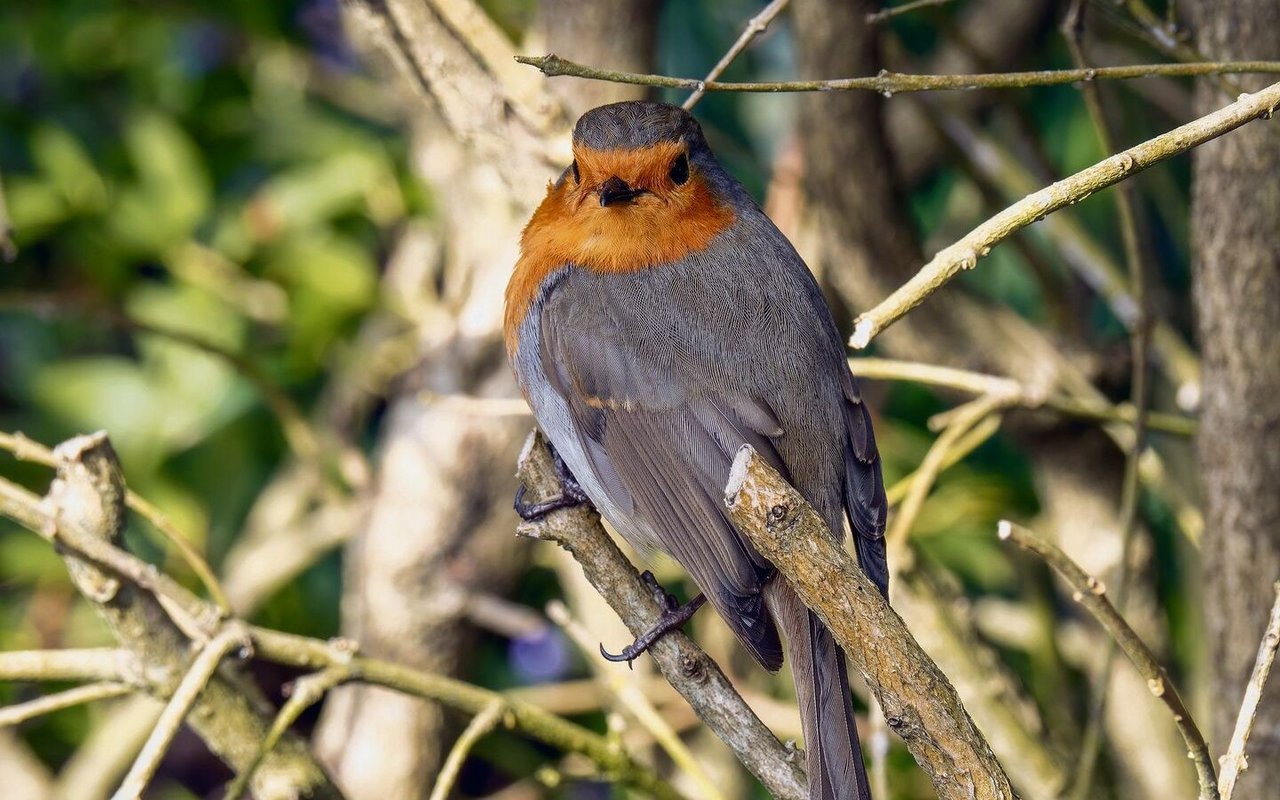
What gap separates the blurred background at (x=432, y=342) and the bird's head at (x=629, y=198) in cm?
59

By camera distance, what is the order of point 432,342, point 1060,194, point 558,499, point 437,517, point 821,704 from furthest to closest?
1. point 432,342
2. point 437,517
3. point 558,499
4. point 821,704
5. point 1060,194

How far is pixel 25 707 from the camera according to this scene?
6.71 ft

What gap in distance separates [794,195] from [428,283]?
1099 millimetres

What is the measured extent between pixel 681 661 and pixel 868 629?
505 mm

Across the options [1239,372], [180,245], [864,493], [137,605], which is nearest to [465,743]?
[137,605]

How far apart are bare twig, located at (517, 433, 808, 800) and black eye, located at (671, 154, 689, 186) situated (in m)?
0.66

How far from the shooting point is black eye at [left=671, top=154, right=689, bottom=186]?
2574mm

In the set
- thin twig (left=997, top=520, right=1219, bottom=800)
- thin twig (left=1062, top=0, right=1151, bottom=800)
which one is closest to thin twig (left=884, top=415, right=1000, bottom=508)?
thin twig (left=1062, top=0, right=1151, bottom=800)

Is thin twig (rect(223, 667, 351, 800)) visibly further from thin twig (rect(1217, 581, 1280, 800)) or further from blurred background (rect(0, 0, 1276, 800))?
thin twig (rect(1217, 581, 1280, 800))

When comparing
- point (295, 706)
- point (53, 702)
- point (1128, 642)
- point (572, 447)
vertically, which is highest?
point (572, 447)

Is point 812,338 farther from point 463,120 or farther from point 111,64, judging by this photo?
point 111,64

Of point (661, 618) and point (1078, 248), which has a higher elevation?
point (1078, 248)

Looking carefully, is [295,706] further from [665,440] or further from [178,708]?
[665,440]

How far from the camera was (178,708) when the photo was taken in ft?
6.34
